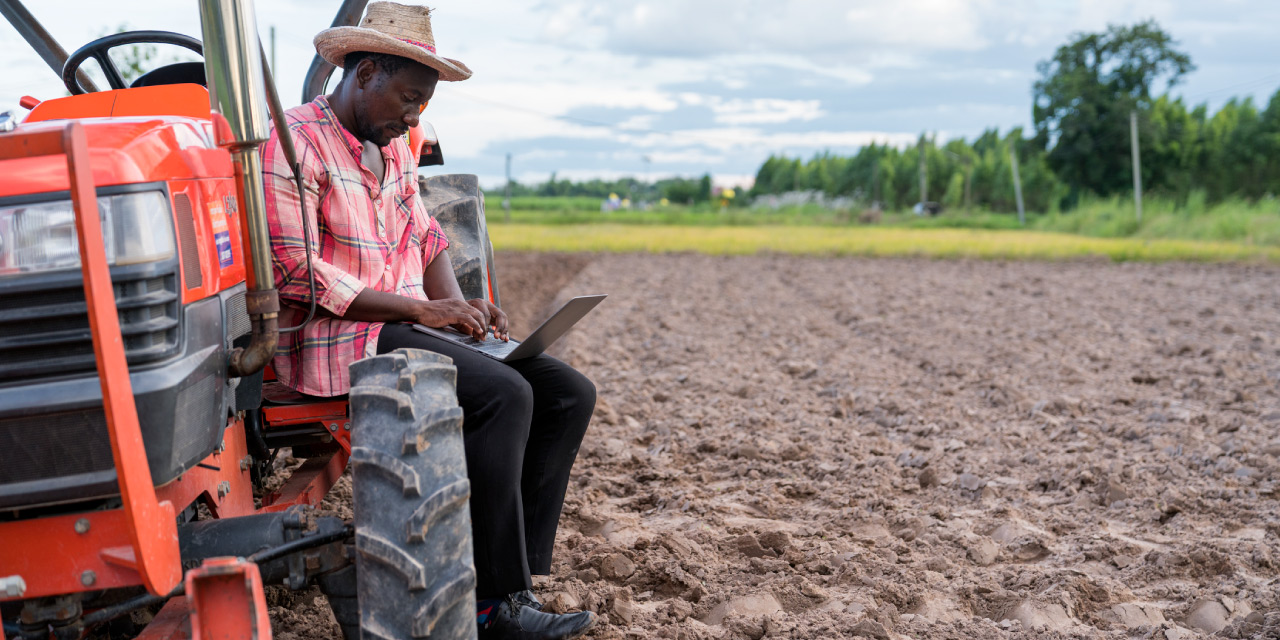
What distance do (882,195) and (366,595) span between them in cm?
6113

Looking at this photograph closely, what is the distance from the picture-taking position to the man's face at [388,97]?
288 cm

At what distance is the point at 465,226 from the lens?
407 cm

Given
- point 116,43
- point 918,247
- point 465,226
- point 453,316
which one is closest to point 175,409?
point 453,316

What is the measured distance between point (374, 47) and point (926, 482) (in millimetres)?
3105

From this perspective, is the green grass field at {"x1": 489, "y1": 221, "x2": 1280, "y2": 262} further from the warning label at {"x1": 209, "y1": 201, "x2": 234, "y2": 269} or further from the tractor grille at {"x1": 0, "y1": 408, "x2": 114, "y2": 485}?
the tractor grille at {"x1": 0, "y1": 408, "x2": 114, "y2": 485}

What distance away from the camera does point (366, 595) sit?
2172 mm

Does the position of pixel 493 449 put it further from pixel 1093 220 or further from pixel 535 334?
pixel 1093 220

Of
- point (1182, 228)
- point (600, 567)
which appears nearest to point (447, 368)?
point (600, 567)

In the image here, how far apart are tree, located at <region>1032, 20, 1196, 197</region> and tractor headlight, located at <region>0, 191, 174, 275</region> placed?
4131cm

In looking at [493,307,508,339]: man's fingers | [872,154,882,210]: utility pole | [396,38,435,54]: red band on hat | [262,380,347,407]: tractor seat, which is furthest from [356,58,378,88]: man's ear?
[872,154,882,210]: utility pole

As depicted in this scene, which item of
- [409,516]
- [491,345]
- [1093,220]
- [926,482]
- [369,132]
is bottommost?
[926,482]

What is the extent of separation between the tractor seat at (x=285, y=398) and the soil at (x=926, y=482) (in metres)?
0.73

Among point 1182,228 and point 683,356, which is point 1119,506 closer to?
point 683,356

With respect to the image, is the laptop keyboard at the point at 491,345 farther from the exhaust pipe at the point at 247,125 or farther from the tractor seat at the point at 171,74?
the tractor seat at the point at 171,74
